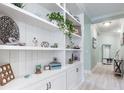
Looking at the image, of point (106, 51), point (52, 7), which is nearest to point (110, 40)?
point (106, 51)

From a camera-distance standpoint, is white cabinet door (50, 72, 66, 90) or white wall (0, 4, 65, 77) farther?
white cabinet door (50, 72, 66, 90)

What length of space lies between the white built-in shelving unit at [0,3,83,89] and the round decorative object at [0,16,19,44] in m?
0.07

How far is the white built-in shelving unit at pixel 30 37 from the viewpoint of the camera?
5.57 feet

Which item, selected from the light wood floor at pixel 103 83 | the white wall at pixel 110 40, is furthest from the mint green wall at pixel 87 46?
the white wall at pixel 110 40

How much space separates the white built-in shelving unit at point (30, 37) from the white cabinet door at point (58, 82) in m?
0.35

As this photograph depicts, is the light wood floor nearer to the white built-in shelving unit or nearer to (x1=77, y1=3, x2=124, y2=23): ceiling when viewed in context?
the white built-in shelving unit

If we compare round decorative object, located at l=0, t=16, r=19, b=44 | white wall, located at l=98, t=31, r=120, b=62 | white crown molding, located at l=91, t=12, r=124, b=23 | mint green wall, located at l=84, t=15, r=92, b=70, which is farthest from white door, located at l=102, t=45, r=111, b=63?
round decorative object, located at l=0, t=16, r=19, b=44

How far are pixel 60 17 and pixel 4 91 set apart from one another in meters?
1.66

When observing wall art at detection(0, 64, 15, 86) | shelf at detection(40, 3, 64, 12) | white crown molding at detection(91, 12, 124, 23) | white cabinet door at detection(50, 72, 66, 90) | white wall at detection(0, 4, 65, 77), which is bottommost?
white cabinet door at detection(50, 72, 66, 90)

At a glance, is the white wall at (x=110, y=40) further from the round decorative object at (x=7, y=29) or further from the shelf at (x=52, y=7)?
the round decorative object at (x=7, y=29)

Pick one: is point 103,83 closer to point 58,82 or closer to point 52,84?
point 58,82

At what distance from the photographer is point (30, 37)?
224 centimetres

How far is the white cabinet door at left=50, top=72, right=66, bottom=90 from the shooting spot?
7.28ft

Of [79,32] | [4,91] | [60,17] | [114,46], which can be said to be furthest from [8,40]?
[114,46]
